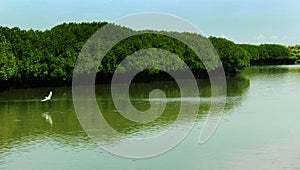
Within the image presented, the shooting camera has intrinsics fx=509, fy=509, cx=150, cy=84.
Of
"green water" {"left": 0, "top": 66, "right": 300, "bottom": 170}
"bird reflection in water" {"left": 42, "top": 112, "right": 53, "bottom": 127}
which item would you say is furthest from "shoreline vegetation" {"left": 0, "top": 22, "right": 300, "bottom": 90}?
"bird reflection in water" {"left": 42, "top": 112, "right": 53, "bottom": 127}

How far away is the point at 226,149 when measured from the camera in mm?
15719

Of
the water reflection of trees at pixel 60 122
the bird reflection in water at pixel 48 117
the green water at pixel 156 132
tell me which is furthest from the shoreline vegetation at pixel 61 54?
the bird reflection in water at pixel 48 117

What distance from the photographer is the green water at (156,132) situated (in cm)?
1412

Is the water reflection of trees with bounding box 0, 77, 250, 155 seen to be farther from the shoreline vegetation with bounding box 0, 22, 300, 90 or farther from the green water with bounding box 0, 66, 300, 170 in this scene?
the shoreline vegetation with bounding box 0, 22, 300, 90

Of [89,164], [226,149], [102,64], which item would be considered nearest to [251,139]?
[226,149]

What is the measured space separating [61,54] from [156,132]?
27.1m

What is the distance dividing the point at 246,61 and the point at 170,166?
A: 61247mm

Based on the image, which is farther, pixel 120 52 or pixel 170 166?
pixel 120 52

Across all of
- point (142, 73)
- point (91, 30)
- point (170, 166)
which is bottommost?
point (170, 166)

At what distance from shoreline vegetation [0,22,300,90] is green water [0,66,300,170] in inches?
467

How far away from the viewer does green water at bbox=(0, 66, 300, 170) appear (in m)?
14.1

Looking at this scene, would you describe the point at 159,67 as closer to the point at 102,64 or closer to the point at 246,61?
the point at 102,64

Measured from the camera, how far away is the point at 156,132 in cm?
1922

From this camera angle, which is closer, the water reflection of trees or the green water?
the green water
